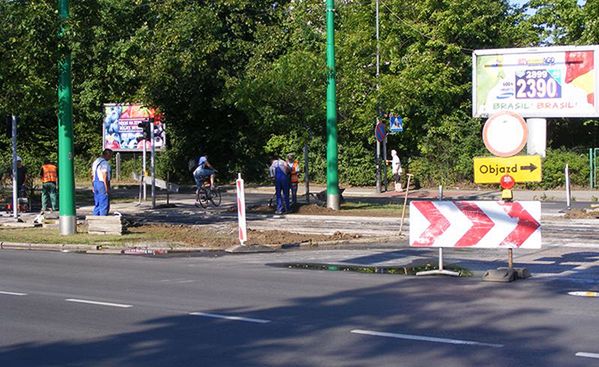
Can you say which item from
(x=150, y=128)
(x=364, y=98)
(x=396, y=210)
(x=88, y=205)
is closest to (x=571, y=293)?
(x=396, y=210)

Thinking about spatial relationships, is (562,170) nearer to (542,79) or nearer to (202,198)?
(542,79)

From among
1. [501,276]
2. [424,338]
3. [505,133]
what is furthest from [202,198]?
[424,338]

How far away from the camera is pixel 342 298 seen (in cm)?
1154

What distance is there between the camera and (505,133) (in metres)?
13.2

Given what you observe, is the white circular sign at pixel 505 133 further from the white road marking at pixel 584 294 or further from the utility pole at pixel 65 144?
the utility pole at pixel 65 144

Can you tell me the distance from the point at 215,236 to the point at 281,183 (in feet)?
20.5

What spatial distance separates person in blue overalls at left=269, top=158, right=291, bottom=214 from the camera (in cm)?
2612

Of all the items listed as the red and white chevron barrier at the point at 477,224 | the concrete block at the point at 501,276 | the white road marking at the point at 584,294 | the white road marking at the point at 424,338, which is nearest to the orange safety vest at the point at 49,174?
the red and white chevron barrier at the point at 477,224

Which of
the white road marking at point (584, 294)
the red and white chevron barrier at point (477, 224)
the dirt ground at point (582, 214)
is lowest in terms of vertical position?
the white road marking at point (584, 294)

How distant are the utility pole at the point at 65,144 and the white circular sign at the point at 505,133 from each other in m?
10.4

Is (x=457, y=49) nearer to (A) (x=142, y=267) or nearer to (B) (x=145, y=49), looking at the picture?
(B) (x=145, y=49)

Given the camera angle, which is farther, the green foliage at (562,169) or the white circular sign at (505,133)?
the green foliage at (562,169)

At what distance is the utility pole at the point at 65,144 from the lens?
20.2m

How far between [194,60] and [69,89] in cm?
2259
